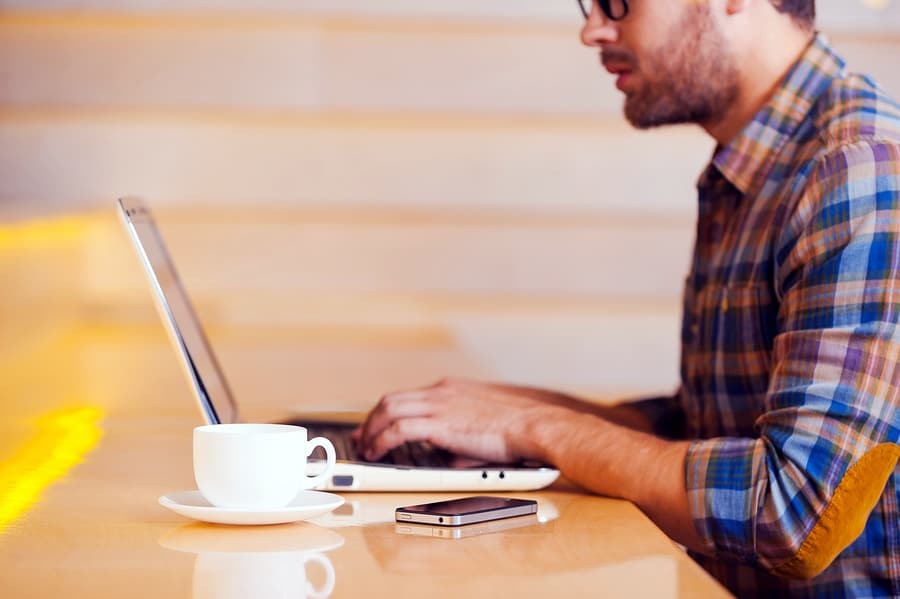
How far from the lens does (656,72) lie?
1.50 meters

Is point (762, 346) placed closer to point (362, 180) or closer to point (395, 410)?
point (395, 410)

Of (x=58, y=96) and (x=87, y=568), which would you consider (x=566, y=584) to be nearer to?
(x=87, y=568)

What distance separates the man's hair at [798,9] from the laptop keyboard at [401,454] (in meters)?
0.68

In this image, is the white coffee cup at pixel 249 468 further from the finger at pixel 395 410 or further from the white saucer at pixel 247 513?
the finger at pixel 395 410

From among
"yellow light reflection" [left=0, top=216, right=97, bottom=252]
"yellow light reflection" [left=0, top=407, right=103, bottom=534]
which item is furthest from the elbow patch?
"yellow light reflection" [left=0, top=216, right=97, bottom=252]

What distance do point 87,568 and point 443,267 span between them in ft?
4.78

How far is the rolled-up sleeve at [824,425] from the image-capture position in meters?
1.03

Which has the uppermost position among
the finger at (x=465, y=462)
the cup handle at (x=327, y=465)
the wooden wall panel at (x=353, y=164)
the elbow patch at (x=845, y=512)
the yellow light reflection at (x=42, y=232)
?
the wooden wall panel at (x=353, y=164)

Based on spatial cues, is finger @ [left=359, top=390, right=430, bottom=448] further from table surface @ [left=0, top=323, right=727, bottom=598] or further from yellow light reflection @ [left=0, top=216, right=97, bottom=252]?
yellow light reflection @ [left=0, top=216, right=97, bottom=252]

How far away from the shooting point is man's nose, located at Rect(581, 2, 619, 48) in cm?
151

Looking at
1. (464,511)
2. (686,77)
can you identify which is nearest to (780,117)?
(686,77)

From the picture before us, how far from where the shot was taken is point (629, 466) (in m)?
1.09

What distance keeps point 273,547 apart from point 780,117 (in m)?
0.84

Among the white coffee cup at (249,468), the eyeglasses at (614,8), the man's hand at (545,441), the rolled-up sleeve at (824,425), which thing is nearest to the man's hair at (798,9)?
the eyeglasses at (614,8)
